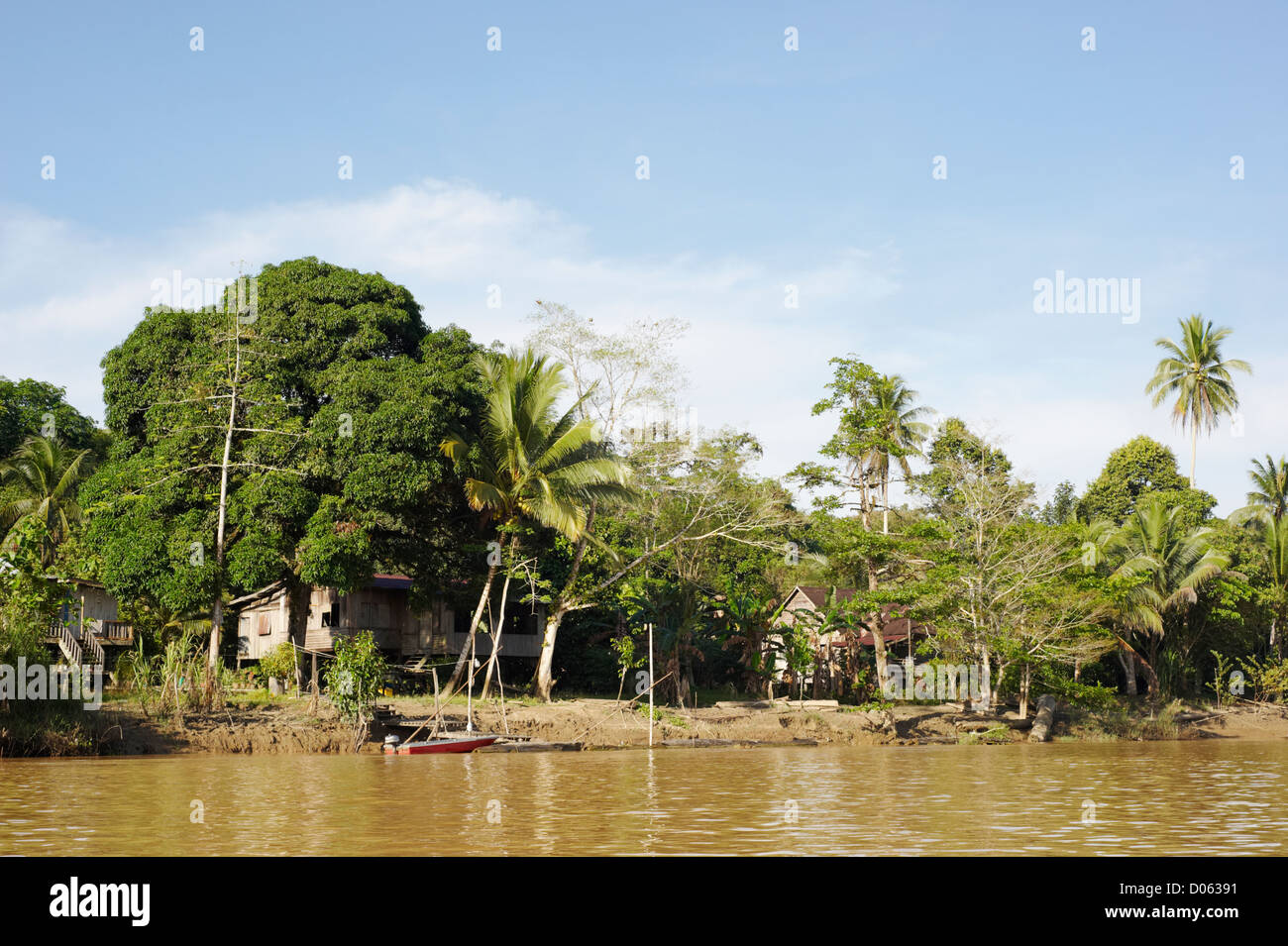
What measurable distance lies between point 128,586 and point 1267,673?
34.9 m

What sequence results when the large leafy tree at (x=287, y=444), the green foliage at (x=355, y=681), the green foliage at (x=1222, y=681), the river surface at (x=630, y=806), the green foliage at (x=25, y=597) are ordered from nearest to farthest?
1. the river surface at (x=630, y=806)
2. the green foliage at (x=25, y=597)
3. the green foliage at (x=355, y=681)
4. the large leafy tree at (x=287, y=444)
5. the green foliage at (x=1222, y=681)

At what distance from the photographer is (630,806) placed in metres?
13.5

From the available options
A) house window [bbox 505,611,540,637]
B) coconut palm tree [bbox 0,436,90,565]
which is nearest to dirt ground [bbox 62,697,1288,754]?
house window [bbox 505,611,540,637]

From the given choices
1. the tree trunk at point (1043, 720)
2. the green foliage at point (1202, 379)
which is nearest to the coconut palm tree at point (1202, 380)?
the green foliage at point (1202, 379)

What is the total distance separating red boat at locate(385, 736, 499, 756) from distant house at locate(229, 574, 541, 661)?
27.6ft

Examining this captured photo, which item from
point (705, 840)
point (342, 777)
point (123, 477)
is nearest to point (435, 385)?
point (123, 477)

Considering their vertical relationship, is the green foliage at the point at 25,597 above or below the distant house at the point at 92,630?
above

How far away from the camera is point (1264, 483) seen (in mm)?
50188

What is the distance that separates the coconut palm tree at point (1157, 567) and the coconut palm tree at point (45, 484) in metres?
35.1

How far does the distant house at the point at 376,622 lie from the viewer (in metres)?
31.2

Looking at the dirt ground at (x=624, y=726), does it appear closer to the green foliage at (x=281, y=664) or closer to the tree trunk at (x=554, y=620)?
the tree trunk at (x=554, y=620)

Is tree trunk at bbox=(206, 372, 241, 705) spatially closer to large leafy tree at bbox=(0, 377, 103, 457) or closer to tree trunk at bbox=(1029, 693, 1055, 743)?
large leafy tree at bbox=(0, 377, 103, 457)
